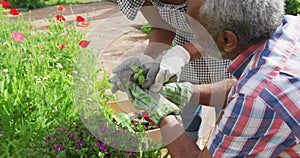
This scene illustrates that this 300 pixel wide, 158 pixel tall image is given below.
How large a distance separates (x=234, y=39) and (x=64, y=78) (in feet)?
4.54

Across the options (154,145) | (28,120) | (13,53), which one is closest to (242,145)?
(154,145)

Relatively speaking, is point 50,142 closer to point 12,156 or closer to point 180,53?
point 12,156

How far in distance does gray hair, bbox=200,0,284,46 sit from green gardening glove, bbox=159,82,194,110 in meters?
0.59

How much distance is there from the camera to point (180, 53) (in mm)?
1791

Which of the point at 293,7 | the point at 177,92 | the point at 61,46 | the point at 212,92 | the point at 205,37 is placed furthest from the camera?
the point at 293,7

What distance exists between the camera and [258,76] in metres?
1.40

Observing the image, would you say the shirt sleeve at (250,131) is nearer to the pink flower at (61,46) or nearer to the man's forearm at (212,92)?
the man's forearm at (212,92)

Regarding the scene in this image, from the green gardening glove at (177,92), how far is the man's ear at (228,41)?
524 millimetres

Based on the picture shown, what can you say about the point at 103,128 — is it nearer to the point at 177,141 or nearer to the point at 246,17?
the point at 177,141

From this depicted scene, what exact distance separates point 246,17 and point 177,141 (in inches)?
26.8

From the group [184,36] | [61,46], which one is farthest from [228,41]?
[61,46]

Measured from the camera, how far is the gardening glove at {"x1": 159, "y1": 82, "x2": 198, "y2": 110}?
2.01m

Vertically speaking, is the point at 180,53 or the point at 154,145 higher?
the point at 180,53

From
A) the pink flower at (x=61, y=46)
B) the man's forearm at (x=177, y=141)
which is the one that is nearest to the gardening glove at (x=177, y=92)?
the man's forearm at (x=177, y=141)
